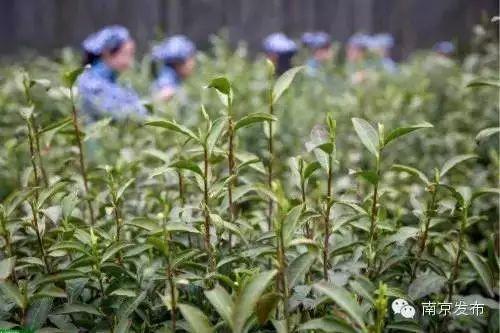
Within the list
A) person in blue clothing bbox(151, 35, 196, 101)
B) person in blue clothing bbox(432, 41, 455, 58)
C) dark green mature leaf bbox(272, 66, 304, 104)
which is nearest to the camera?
dark green mature leaf bbox(272, 66, 304, 104)

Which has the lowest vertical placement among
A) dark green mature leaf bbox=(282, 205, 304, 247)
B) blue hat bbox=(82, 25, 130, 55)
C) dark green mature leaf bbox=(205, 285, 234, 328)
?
blue hat bbox=(82, 25, 130, 55)

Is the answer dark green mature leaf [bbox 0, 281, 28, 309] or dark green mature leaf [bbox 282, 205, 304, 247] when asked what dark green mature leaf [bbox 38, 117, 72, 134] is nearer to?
dark green mature leaf [bbox 0, 281, 28, 309]

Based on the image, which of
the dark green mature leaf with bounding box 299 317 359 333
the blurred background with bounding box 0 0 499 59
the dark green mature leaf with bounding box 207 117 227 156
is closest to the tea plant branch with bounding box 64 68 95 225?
the dark green mature leaf with bounding box 207 117 227 156

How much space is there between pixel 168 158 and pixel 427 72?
106 inches

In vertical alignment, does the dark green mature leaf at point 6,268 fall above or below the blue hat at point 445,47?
above

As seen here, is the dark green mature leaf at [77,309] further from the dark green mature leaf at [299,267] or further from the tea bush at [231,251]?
the dark green mature leaf at [299,267]

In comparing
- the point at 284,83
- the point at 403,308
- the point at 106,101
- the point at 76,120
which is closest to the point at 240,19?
the point at 106,101

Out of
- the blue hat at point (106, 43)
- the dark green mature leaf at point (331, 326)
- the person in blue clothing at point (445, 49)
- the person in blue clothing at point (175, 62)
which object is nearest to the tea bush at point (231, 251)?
the dark green mature leaf at point (331, 326)

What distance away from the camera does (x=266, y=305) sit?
2.94 ft

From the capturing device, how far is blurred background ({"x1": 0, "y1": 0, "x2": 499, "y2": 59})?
6.75 metres

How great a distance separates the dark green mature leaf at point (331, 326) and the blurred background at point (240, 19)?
601 centimetres

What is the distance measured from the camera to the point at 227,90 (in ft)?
3.50

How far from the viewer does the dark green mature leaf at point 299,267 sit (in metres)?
0.94

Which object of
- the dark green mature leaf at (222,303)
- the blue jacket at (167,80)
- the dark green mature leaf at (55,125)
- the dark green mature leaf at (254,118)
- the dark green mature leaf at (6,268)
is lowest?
the blue jacket at (167,80)
